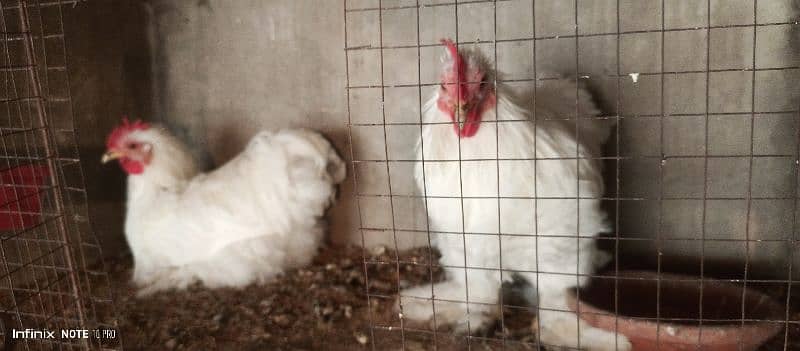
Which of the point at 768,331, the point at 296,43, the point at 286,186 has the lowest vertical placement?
the point at 768,331

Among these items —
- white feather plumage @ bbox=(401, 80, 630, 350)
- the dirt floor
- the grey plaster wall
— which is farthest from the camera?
the grey plaster wall

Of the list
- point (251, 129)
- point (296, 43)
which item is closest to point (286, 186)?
point (251, 129)

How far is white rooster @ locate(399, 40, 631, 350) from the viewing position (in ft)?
9.03

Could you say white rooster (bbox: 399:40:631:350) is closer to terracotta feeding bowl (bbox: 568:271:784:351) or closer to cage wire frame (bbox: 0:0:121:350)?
terracotta feeding bowl (bbox: 568:271:784:351)

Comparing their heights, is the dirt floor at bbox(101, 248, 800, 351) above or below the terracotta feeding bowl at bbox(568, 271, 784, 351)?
below

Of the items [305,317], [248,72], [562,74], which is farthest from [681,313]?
[248,72]

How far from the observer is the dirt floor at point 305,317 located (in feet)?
10.0

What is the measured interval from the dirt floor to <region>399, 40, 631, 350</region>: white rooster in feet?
0.88

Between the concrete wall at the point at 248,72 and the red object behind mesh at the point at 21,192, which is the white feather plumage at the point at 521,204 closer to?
the concrete wall at the point at 248,72

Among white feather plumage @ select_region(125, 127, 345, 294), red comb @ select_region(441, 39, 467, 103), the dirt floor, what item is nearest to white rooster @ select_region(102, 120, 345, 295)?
white feather plumage @ select_region(125, 127, 345, 294)

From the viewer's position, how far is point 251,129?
4516 millimetres

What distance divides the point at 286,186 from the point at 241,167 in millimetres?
379

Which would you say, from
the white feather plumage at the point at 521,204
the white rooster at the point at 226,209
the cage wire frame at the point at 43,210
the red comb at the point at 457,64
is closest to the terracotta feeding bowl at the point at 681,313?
the white feather plumage at the point at 521,204

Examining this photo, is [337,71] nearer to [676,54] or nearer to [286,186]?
[286,186]
